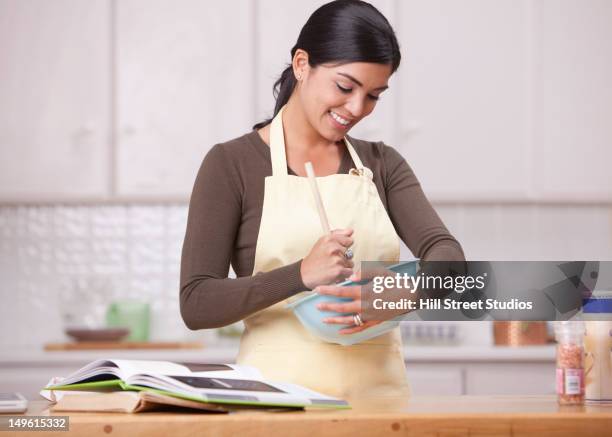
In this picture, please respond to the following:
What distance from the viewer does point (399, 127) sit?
3828mm

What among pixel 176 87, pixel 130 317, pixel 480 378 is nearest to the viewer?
pixel 480 378

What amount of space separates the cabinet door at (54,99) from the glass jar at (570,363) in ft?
8.29

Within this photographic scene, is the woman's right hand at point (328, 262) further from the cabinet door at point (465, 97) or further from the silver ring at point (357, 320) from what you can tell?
the cabinet door at point (465, 97)

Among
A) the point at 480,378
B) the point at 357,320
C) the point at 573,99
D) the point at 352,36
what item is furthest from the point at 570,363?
the point at 573,99

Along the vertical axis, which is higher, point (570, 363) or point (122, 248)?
point (122, 248)

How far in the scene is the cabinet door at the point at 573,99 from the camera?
3.83 metres

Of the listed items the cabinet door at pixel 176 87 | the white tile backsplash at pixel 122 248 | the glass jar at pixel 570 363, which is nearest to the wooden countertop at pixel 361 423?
the glass jar at pixel 570 363

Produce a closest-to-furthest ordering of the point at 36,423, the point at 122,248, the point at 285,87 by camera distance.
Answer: the point at 36,423
the point at 285,87
the point at 122,248

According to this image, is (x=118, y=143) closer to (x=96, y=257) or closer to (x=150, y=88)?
(x=150, y=88)

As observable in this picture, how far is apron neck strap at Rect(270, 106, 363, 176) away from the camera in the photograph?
2084 millimetres

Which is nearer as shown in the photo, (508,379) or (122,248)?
(508,379)

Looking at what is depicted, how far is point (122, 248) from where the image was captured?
13.8 feet

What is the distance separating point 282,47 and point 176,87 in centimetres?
45
